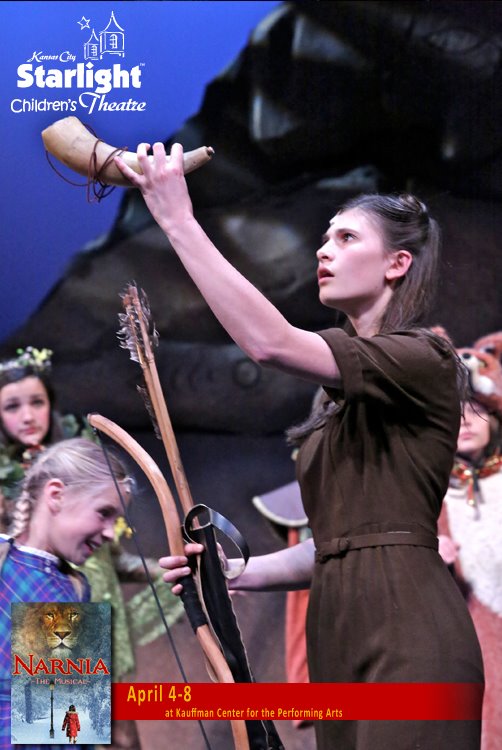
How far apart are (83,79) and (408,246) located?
90cm

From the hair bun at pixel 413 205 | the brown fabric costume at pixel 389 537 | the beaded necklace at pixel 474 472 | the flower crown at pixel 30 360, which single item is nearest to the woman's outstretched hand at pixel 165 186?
the brown fabric costume at pixel 389 537

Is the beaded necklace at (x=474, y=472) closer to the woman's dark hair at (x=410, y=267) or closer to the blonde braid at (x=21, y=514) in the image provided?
the woman's dark hair at (x=410, y=267)

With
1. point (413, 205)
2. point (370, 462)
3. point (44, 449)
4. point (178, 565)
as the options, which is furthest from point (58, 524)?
point (413, 205)

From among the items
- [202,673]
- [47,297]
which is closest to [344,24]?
[47,297]

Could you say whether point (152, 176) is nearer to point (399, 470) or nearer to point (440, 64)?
point (399, 470)

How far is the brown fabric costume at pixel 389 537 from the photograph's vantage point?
1.30 meters

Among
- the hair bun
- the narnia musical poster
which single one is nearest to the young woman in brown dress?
the hair bun

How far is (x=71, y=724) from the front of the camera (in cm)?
191

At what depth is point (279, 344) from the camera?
4.08 feet

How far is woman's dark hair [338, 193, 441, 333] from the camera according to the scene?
4.84 feet

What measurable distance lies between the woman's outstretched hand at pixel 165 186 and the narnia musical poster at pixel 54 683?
3.28 feet

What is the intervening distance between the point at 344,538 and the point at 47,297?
3.58 feet

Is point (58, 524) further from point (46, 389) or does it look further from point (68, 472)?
point (46, 389)

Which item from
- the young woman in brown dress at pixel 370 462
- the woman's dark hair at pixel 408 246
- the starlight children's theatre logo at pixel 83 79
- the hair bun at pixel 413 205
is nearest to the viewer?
the young woman in brown dress at pixel 370 462
